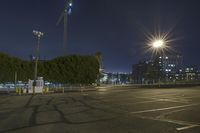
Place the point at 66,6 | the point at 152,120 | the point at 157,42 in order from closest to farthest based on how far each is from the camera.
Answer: the point at 152,120
the point at 157,42
the point at 66,6

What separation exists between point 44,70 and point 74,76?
773cm

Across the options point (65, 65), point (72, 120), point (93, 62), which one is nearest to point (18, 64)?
point (65, 65)

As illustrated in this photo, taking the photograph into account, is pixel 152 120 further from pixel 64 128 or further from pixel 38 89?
pixel 38 89

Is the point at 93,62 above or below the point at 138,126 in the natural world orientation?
above

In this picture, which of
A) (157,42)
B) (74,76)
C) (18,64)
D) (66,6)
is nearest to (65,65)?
(74,76)

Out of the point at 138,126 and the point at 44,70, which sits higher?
the point at 44,70

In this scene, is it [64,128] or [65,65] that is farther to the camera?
[65,65]

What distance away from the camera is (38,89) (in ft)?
119

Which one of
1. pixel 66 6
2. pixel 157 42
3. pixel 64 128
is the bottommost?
pixel 64 128

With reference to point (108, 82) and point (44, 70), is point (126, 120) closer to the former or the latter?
point (44, 70)

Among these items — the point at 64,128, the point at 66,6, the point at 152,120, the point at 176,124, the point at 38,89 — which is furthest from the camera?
the point at 66,6

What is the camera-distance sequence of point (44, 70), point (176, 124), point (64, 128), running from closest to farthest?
point (64, 128)
point (176, 124)
point (44, 70)

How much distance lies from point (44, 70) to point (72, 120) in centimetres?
5087

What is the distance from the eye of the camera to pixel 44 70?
61094mm
